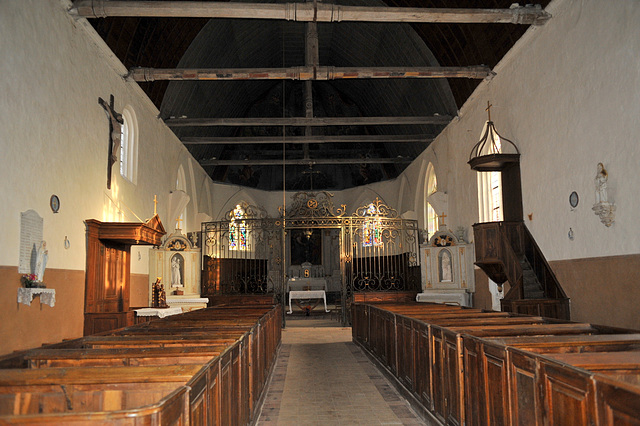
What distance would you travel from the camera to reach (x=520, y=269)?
8.75m

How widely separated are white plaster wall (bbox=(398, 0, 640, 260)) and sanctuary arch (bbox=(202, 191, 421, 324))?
15.8ft

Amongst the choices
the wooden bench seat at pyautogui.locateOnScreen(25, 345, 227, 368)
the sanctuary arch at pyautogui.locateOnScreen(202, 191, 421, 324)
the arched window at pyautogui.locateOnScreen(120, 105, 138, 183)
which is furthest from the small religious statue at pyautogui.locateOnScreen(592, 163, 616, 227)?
the arched window at pyautogui.locateOnScreen(120, 105, 138, 183)

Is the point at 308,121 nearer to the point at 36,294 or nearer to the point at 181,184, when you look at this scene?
the point at 181,184

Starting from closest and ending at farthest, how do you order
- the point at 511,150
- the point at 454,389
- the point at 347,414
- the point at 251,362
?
the point at 454,389, the point at 251,362, the point at 347,414, the point at 511,150

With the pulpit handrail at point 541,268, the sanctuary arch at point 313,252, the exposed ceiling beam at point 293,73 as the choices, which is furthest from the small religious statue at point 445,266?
the exposed ceiling beam at point 293,73

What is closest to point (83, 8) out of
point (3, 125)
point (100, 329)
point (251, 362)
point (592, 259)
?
point (3, 125)

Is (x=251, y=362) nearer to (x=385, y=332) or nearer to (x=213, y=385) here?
(x=213, y=385)

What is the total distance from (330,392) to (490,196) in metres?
6.93

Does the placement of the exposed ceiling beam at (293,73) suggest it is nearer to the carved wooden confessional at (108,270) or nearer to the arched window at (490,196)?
the arched window at (490,196)

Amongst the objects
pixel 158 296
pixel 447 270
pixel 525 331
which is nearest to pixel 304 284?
pixel 447 270

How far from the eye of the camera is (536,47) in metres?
9.11

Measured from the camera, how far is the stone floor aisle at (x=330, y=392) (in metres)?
5.34

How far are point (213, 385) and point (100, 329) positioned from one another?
6.05 meters

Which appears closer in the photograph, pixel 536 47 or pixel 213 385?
pixel 213 385
